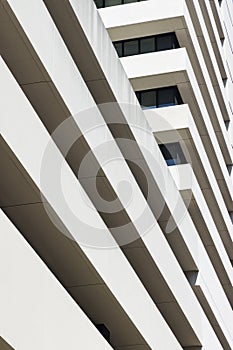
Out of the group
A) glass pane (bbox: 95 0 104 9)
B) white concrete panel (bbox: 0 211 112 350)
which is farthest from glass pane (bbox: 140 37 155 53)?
white concrete panel (bbox: 0 211 112 350)

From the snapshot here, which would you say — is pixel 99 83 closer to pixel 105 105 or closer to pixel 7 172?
pixel 105 105

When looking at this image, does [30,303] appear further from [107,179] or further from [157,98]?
[157,98]

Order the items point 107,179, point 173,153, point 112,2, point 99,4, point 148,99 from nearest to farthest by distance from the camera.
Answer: point 107,179 → point 173,153 → point 148,99 → point 112,2 → point 99,4

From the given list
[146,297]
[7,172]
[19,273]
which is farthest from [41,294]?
[146,297]

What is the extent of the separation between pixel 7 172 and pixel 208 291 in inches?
731

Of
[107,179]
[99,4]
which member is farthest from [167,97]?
[107,179]

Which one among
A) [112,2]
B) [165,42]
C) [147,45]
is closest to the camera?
[165,42]

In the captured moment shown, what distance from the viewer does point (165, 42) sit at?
35.9 m

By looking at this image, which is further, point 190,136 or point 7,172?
point 190,136

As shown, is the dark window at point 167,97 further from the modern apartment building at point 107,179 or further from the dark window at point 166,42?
the dark window at point 166,42

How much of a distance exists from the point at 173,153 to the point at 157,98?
2497 mm

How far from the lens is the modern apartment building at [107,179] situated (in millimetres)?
17281

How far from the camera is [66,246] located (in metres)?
20.4

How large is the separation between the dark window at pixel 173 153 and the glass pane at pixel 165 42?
4.12 m
